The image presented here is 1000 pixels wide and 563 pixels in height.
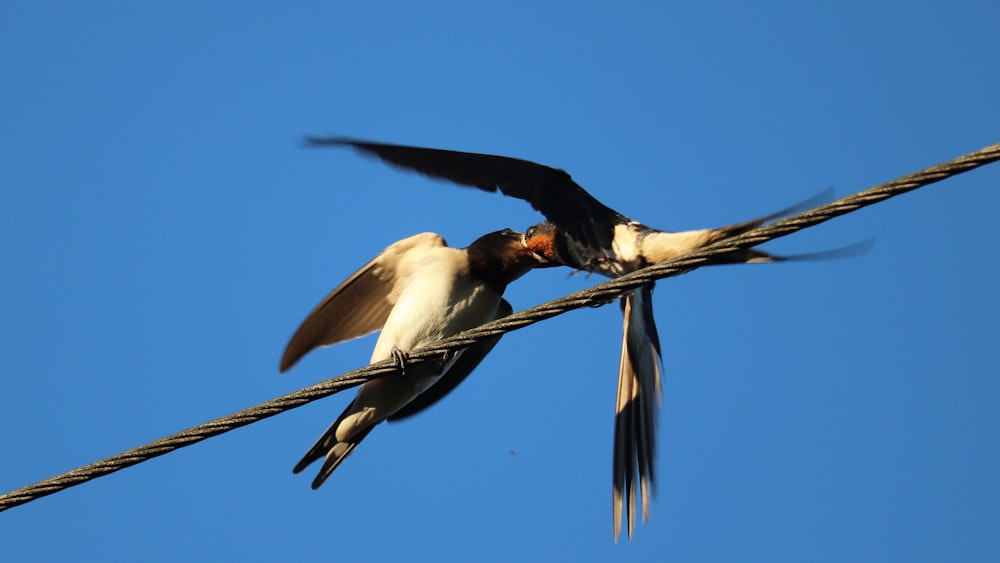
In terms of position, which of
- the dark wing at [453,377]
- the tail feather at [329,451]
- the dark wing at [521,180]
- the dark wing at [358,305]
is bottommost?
the tail feather at [329,451]

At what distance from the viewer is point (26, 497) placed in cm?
450

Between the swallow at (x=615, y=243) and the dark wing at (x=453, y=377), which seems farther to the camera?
the dark wing at (x=453, y=377)

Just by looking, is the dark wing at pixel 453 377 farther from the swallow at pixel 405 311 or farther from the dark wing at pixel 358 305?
the dark wing at pixel 358 305

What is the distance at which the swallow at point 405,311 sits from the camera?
266 inches

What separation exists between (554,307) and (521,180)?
146cm

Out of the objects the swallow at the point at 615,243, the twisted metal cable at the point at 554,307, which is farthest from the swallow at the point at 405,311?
the twisted metal cable at the point at 554,307

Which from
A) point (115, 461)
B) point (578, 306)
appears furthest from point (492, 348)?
point (115, 461)

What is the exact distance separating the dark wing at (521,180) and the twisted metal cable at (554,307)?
1.08m

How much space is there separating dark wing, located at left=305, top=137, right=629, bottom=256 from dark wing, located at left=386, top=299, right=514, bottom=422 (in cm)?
129

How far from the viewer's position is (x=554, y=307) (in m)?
4.66

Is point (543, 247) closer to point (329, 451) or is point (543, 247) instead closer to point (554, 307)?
point (329, 451)

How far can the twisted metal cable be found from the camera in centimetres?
392

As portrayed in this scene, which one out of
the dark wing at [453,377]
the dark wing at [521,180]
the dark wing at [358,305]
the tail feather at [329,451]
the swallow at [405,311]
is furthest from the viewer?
the dark wing at [453,377]

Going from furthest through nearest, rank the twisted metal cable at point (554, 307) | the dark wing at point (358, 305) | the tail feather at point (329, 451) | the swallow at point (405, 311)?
1. the dark wing at point (358, 305)
2. the tail feather at point (329, 451)
3. the swallow at point (405, 311)
4. the twisted metal cable at point (554, 307)
